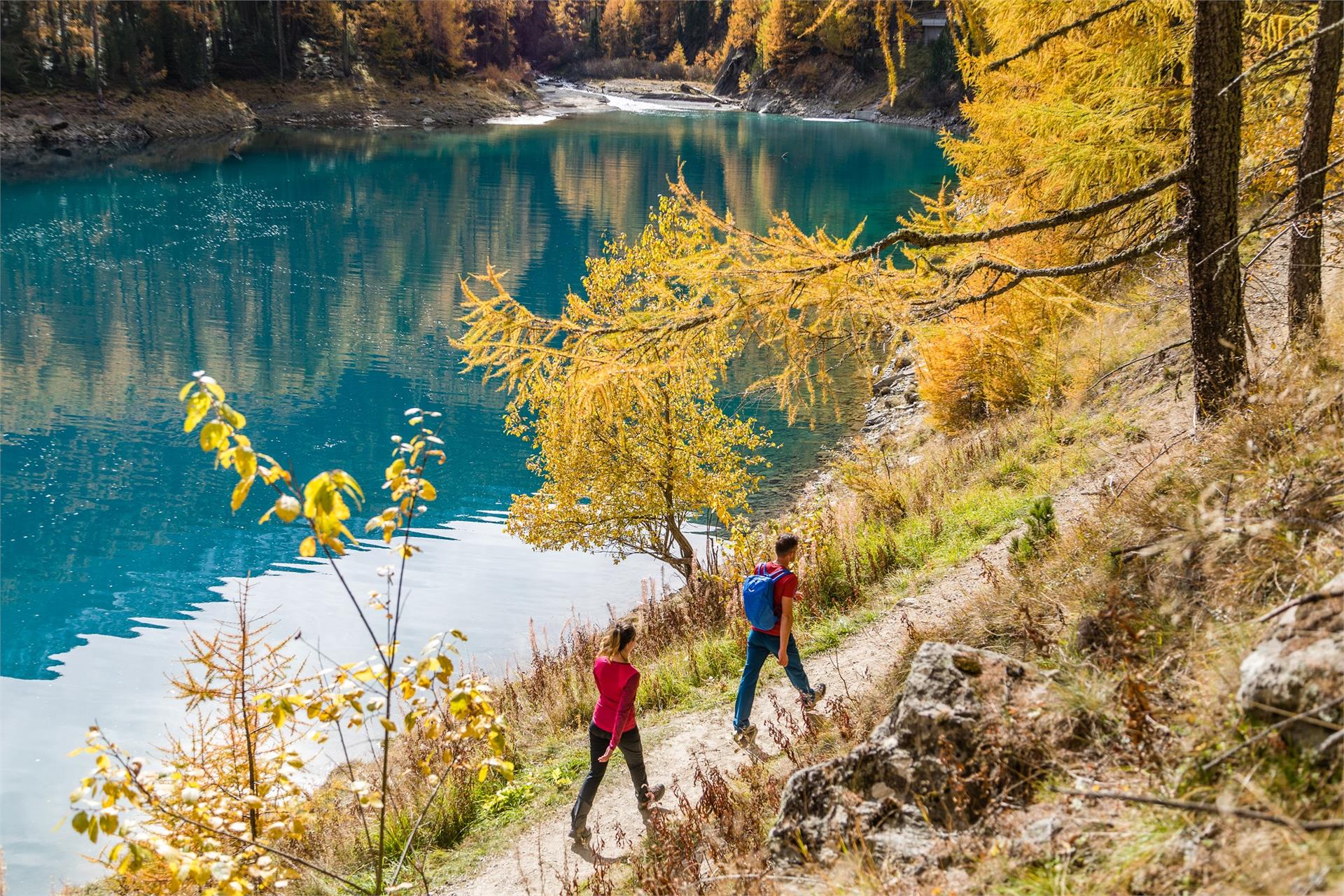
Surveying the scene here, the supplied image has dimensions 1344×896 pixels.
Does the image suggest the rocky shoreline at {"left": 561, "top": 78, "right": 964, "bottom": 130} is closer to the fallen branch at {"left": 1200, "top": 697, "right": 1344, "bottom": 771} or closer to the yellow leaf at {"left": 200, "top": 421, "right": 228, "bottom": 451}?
the fallen branch at {"left": 1200, "top": 697, "right": 1344, "bottom": 771}

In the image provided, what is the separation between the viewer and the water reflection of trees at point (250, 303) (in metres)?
19.6

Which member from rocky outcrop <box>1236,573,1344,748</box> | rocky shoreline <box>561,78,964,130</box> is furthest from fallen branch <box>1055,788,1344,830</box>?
rocky shoreline <box>561,78,964,130</box>

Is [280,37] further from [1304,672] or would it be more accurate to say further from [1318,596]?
[1304,672]


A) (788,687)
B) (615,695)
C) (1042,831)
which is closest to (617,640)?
(615,695)

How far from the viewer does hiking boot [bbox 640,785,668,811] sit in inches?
289

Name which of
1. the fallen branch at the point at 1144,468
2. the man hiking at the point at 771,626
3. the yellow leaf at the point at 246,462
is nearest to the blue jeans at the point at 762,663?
the man hiking at the point at 771,626

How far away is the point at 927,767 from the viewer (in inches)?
189

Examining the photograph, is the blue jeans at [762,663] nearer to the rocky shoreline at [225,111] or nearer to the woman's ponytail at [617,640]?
the woman's ponytail at [617,640]

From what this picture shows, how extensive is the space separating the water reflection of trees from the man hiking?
12946mm

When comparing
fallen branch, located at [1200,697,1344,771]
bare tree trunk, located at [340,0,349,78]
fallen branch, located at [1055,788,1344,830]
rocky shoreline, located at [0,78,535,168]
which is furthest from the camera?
bare tree trunk, located at [340,0,349,78]

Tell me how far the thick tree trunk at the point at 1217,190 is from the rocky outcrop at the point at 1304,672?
3.27 m

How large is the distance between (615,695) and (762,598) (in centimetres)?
139

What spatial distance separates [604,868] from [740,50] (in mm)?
139796

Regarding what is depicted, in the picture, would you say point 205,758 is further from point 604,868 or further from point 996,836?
point 996,836
